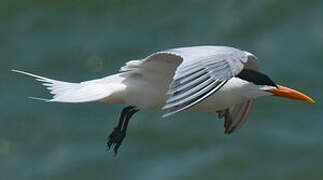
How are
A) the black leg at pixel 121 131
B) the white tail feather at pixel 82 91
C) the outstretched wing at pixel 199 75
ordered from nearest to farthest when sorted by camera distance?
the outstretched wing at pixel 199 75 < the white tail feather at pixel 82 91 < the black leg at pixel 121 131

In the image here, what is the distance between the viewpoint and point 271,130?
42.8 feet

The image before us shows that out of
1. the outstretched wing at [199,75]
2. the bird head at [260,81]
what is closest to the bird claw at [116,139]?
the bird head at [260,81]

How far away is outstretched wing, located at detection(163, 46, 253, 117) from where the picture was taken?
579cm

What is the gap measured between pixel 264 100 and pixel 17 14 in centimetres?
417

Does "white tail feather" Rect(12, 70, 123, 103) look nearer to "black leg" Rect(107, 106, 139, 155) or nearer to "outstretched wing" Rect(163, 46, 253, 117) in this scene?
"black leg" Rect(107, 106, 139, 155)

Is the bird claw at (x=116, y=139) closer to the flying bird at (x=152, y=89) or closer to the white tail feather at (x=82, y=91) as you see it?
the flying bird at (x=152, y=89)

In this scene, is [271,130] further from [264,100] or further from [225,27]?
[225,27]

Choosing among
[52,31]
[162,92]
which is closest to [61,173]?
[52,31]

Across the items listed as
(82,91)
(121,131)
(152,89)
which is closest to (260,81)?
(152,89)

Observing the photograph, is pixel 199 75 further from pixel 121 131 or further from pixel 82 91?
pixel 121 131

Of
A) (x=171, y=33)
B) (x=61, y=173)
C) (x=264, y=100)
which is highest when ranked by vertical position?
(x=171, y=33)

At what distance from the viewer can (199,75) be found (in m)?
6.01

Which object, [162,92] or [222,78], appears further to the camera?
[162,92]

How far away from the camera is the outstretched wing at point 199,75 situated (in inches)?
228
